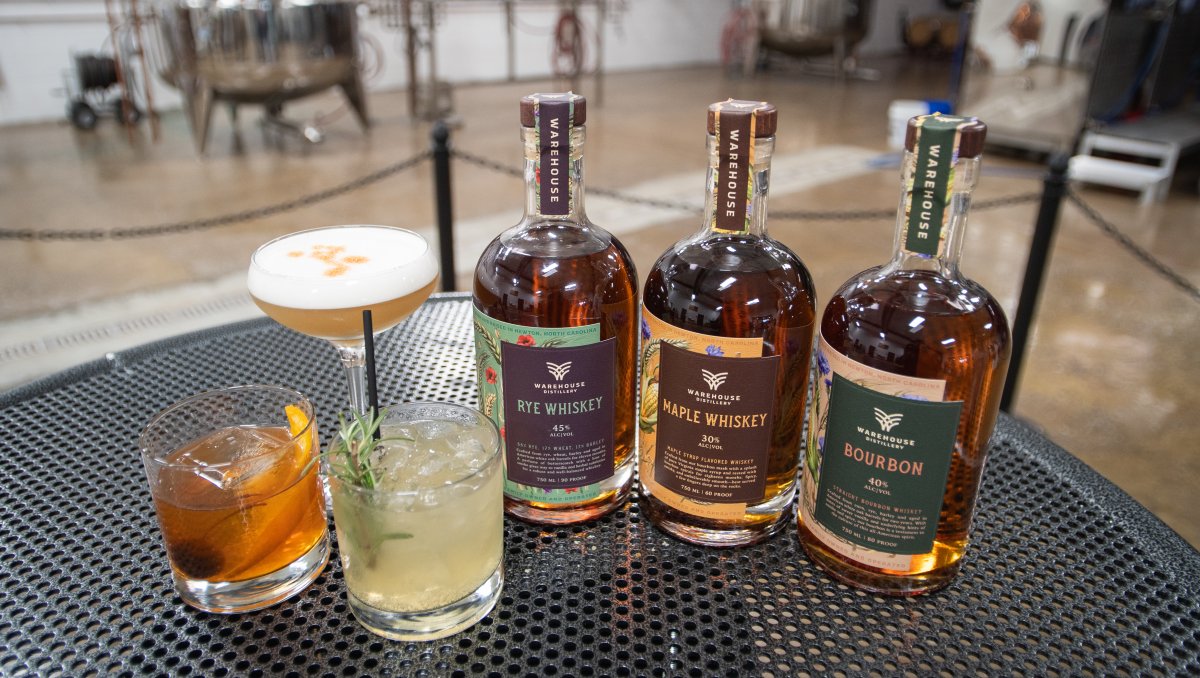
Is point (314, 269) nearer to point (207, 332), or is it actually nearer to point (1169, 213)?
point (207, 332)

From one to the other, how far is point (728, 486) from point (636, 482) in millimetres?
178

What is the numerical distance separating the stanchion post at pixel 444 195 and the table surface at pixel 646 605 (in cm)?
130

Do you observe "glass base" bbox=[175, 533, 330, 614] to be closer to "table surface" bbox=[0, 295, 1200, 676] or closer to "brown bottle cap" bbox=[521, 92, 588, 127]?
"table surface" bbox=[0, 295, 1200, 676]

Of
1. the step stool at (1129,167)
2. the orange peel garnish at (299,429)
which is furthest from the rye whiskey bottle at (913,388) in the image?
the step stool at (1129,167)

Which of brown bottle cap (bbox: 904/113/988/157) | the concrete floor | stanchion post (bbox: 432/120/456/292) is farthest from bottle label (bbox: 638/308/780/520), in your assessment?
the concrete floor

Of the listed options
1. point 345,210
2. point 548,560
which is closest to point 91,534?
point 548,560

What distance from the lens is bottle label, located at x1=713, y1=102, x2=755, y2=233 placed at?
2.21ft

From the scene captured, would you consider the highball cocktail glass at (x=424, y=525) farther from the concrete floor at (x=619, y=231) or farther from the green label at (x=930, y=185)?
the concrete floor at (x=619, y=231)

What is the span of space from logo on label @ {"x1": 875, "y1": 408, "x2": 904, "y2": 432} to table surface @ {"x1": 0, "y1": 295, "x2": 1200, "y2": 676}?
0.58ft

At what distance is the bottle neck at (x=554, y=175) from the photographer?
72 centimetres

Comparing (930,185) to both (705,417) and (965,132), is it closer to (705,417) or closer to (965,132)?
(965,132)

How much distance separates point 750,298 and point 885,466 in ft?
0.60

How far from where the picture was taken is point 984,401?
0.71 metres

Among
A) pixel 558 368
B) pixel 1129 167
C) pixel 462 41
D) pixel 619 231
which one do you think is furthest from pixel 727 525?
pixel 462 41
